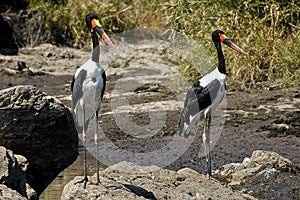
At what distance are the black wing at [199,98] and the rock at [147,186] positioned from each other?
49.4 inches

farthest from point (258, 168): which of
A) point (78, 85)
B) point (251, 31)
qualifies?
point (251, 31)

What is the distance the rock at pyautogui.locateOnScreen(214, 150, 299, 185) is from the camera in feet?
28.4

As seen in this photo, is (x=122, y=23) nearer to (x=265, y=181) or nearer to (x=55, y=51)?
(x=55, y=51)

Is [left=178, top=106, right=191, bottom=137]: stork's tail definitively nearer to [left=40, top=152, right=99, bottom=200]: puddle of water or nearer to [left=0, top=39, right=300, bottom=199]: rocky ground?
[left=0, top=39, right=300, bottom=199]: rocky ground

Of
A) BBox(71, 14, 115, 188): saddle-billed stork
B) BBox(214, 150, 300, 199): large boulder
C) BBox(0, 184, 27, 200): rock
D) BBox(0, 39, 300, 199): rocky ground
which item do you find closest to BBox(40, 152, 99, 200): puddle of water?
BBox(0, 39, 300, 199): rocky ground

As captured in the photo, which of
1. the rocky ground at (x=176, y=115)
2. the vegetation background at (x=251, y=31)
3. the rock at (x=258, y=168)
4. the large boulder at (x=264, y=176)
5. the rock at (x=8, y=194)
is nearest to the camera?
the rock at (x=8, y=194)

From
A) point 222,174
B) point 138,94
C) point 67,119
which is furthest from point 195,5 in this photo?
point 67,119

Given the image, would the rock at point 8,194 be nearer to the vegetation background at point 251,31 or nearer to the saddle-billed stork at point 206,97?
the saddle-billed stork at point 206,97

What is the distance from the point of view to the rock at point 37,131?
746 cm

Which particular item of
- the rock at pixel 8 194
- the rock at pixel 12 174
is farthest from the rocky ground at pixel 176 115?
the rock at pixel 8 194

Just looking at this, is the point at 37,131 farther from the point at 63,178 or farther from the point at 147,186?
the point at 63,178

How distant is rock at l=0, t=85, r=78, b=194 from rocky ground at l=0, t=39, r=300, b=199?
182 centimetres

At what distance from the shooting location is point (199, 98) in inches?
335

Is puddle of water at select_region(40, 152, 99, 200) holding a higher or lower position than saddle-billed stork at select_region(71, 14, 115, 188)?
lower
